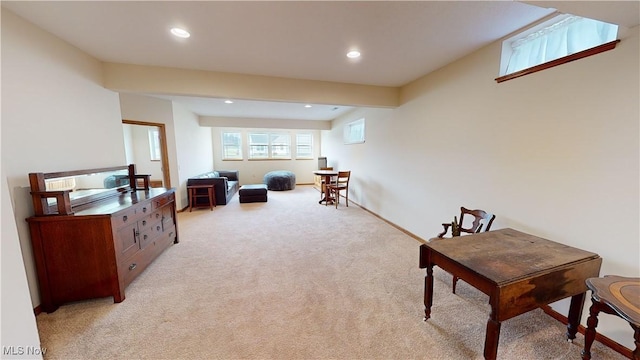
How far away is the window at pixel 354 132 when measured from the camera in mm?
5414

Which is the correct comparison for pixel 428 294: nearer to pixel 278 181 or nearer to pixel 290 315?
pixel 290 315

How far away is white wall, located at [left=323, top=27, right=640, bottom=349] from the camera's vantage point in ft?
4.88

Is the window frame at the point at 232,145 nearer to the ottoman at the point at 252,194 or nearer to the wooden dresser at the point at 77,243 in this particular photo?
the ottoman at the point at 252,194

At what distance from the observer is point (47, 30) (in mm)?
2025

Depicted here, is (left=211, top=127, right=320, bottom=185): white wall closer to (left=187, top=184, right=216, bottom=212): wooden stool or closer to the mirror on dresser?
(left=187, top=184, right=216, bottom=212): wooden stool

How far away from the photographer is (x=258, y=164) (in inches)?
352

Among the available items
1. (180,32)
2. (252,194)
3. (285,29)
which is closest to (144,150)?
(252,194)

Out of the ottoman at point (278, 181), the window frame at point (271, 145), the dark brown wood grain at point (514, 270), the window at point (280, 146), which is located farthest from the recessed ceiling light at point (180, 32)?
the window at point (280, 146)

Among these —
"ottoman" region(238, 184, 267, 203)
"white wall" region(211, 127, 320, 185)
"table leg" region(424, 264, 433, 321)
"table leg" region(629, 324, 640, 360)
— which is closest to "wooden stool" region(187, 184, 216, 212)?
"ottoman" region(238, 184, 267, 203)

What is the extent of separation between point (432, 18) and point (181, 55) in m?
2.56

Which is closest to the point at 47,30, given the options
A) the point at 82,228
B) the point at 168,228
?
the point at 82,228

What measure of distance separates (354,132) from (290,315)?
4784 millimetres

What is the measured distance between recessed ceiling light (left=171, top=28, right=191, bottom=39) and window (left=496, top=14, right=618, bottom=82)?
9.76 feet

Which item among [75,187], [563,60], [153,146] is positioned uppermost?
[563,60]
